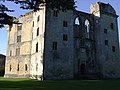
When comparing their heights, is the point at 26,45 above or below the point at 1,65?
above

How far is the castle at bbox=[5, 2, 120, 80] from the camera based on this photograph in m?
36.7

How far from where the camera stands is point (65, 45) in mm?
38156

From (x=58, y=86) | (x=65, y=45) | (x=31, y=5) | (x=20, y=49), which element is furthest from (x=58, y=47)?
(x=31, y=5)

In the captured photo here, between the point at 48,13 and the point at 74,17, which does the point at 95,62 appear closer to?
the point at 74,17

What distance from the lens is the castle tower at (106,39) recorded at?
43.3 meters

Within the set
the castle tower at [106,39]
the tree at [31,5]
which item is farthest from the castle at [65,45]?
the tree at [31,5]

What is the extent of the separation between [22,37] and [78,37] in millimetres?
13312

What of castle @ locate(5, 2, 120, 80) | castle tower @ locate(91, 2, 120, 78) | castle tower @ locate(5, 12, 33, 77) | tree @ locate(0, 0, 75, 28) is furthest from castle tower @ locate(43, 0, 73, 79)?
tree @ locate(0, 0, 75, 28)

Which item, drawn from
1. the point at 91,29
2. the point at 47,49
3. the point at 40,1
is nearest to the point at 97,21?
the point at 91,29

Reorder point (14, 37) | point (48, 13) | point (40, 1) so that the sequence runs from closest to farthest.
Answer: point (40, 1), point (48, 13), point (14, 37)

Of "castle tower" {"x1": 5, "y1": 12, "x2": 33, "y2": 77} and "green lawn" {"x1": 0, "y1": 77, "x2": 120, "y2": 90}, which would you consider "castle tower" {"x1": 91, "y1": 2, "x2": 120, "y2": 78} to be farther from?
"green lawn" {"x1": 0, "y1": 77, "x2": 120, "y2": 90}

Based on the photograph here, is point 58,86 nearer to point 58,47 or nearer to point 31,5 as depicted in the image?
point 31,5

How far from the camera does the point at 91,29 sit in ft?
146

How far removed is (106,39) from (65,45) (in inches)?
436
